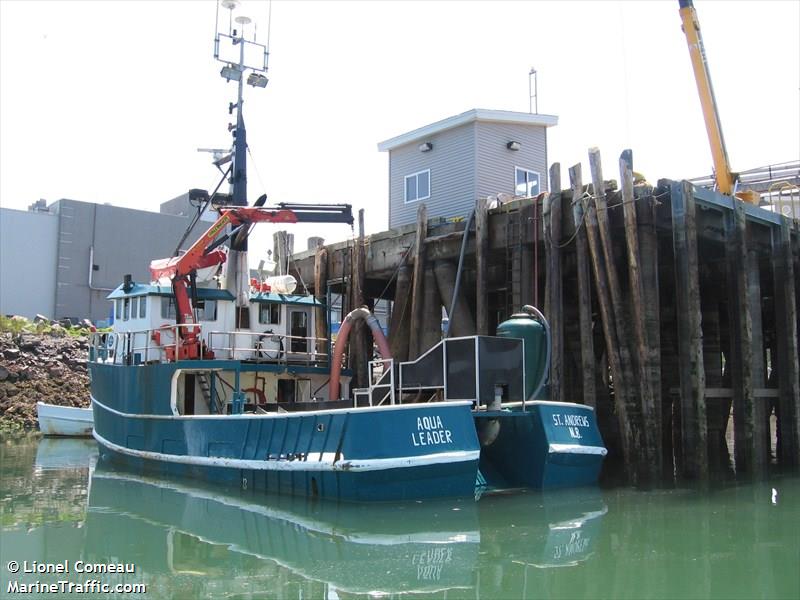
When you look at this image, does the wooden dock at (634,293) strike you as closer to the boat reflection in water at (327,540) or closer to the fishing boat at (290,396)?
the fishing boat at (290,396)

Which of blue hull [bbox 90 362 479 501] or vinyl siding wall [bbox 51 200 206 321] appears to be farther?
vinyl siding wall [bbox 51 200 206 321]

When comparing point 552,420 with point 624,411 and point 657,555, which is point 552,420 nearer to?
point 624,411

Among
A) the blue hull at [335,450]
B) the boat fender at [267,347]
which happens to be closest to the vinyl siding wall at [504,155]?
the boat fender at [267,347]

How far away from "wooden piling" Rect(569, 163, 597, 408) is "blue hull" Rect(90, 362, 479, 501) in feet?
11.6

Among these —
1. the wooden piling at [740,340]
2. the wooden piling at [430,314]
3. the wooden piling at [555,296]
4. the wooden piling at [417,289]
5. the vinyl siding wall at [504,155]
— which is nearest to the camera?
the wooden piling at [555,296]

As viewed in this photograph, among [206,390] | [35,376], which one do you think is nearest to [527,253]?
[206,390]

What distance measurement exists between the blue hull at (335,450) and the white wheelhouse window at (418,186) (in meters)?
9.26

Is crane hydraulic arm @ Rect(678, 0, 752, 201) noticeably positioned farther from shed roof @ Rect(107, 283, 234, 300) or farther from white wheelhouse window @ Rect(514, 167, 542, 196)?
shed roof @ Rect(107, 283, 234, 300)

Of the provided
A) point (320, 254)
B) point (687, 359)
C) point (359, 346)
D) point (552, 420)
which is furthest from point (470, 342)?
point (320, 254)

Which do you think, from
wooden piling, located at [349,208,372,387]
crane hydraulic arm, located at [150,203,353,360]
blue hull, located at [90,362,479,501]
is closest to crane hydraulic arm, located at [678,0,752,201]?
wooden piling, located at [349,208,372,387]

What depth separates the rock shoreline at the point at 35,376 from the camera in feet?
83.5

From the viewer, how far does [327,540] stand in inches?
384

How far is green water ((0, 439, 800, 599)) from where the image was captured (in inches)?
310
